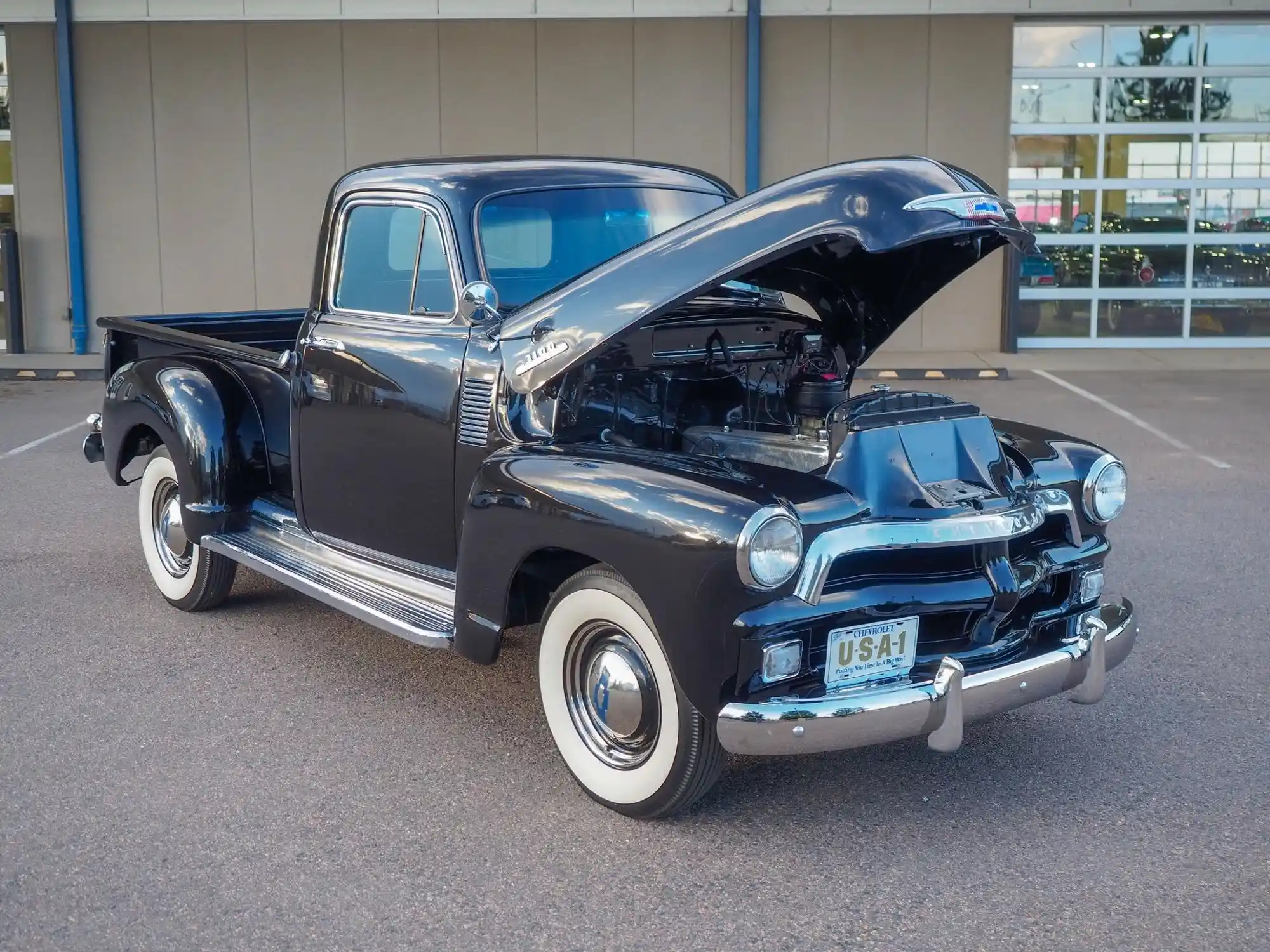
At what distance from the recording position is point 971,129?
Result: 14883 mm

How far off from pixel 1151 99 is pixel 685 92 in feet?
17.0

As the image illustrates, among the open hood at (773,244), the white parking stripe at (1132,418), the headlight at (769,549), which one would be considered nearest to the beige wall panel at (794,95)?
the white parking stripe at (1132,418)

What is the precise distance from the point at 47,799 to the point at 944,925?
8.24 feet

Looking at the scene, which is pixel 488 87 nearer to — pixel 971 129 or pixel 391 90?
pixel 391 90

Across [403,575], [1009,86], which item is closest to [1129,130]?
[1009,86]

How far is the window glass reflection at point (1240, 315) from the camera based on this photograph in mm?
15492

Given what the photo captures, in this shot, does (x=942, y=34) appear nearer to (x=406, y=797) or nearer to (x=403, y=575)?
(x=403, y=575)

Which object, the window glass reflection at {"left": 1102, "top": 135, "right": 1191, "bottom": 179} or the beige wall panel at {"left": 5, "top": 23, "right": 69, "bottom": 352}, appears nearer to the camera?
the beige wall panel at {"left": 5, "top": 23, "right": 69, "bottom": 352}

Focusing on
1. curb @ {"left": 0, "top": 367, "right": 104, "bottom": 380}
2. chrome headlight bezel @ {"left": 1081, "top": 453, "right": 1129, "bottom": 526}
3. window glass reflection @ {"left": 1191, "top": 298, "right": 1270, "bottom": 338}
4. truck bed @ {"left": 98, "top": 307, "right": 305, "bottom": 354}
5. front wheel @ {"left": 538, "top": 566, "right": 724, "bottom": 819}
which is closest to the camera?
front wheel @ {"left": 538, "top": 566, "right": 724, "bottom": 819}

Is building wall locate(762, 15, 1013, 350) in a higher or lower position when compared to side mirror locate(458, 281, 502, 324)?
higher

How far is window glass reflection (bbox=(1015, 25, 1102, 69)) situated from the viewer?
15039 millimetres

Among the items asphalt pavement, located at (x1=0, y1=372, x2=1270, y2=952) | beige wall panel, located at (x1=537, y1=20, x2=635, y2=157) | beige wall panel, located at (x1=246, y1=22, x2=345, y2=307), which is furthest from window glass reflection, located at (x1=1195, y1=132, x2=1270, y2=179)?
Result: asphalt pavement, located at (x1=0, y1=372, x2=1270, y2=952)

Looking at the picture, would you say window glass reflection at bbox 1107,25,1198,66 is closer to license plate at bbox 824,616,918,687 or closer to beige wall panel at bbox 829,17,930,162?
beige wall panel at bbox 829,17,930,162

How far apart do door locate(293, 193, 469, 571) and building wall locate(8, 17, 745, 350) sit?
404 inches
